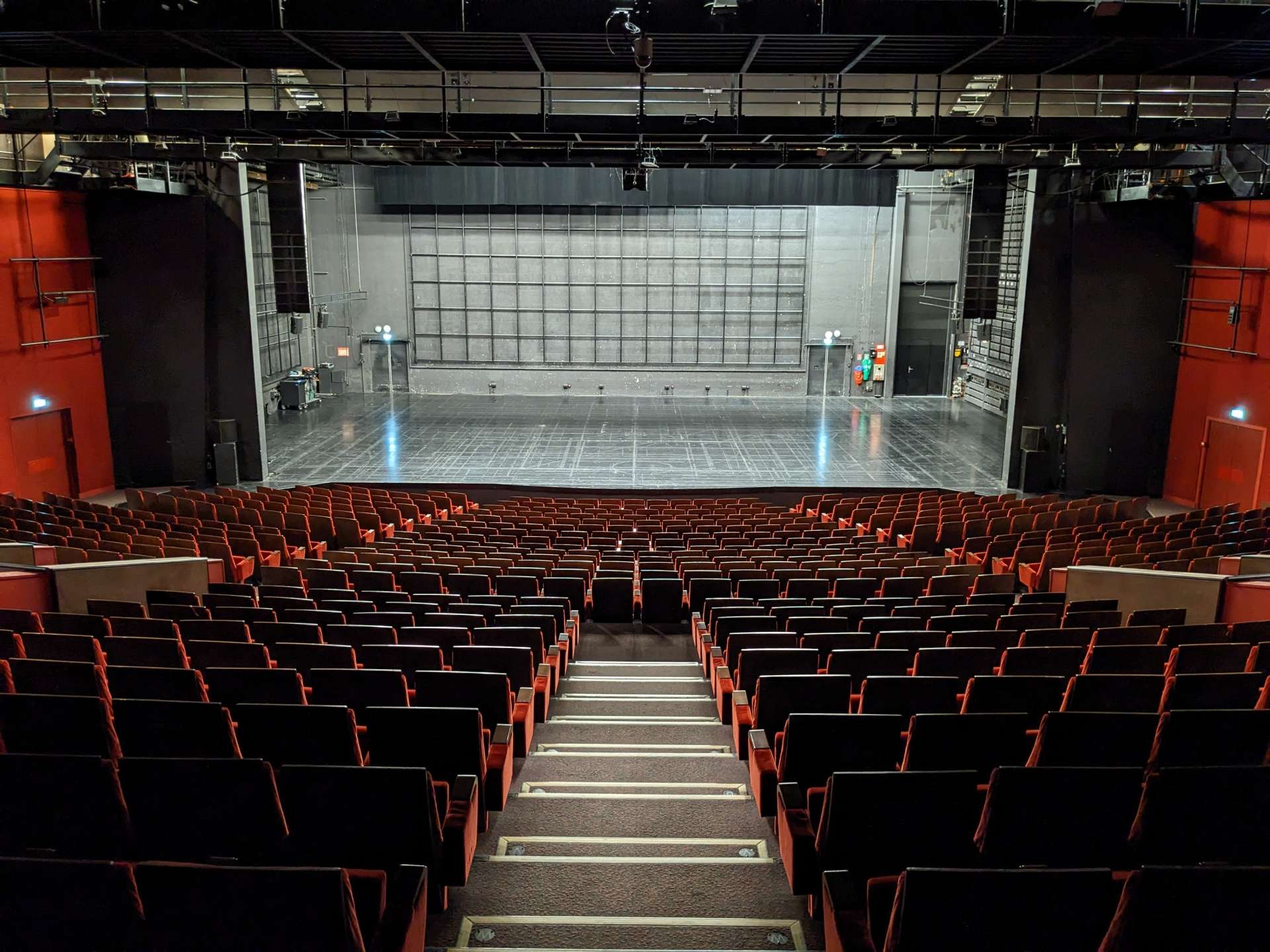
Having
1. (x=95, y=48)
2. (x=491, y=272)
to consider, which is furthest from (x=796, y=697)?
(x=491, y=272)

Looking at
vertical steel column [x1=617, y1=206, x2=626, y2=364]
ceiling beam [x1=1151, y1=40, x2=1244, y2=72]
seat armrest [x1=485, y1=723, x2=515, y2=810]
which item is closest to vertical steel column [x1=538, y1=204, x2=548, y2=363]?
vertical steel column [x1=617, y1=206, x2=626, y2=364]

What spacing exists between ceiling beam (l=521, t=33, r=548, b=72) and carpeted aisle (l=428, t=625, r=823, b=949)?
6299 millimetres

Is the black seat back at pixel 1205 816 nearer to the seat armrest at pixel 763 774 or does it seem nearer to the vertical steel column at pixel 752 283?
the seat armrest at pixel 763 774

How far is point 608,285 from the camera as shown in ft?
108

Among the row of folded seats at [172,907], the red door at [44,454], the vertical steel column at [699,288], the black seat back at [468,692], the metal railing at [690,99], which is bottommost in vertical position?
the red door at [44,454]

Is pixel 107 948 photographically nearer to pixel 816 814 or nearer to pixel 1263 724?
pixel 816 814

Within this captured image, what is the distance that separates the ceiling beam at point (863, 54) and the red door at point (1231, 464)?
40.9 feet

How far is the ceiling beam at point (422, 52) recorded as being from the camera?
864 cm

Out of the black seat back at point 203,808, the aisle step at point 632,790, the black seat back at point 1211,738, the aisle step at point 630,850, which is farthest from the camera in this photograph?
the aisle step at point 632,790

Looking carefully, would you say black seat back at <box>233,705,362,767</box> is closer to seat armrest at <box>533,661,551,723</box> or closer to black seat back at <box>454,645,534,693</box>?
black seat back at <box>454,645,534,693</box>

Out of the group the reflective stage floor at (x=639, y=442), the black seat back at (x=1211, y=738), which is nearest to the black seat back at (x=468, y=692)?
the black seat back at (x=1211, y=738)

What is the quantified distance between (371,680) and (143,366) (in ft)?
58.3

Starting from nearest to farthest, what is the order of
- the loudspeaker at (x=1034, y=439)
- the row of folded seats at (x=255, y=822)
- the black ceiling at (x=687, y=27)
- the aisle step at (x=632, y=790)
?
the row of folded seats at (x=255, y=822) → the aisle step at (x=632, y=790) → the black ceiling at (x=687, y=27) → the loudspeaker at (x=1034, y=439)

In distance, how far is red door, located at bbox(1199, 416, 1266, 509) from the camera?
1691 cm
